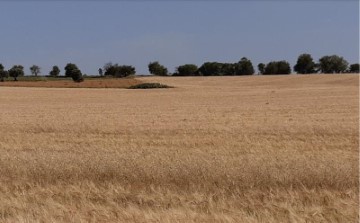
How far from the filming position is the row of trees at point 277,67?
4825 inches

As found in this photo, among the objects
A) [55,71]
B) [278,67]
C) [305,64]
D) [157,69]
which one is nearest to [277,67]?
[278,67]

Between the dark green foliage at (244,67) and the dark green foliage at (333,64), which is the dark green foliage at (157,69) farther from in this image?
the dark green foliage at (333,64)

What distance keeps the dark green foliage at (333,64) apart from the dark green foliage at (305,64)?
2337 millimetres

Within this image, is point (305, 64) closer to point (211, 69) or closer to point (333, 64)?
point (333, 64)

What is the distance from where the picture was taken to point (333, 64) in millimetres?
122625

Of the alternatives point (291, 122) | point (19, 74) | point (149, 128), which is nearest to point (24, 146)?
point (149, 128)

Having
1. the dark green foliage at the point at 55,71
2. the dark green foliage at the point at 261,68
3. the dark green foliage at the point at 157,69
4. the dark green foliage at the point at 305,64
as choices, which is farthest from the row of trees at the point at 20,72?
the dark green foliage at the point at 305,64

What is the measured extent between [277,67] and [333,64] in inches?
569

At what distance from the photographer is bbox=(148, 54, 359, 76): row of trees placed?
123 metres

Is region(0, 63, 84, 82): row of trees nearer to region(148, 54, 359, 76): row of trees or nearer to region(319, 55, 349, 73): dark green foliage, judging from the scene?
region(148, 54, 359, 76): row of trees

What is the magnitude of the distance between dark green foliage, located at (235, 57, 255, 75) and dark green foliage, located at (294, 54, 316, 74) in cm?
1226

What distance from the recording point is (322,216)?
18.3 feet

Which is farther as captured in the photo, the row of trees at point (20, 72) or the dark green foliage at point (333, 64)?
the dark green foliage at point (333, 64)

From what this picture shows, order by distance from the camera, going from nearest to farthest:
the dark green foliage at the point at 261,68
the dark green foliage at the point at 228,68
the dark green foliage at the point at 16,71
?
the dark green foliage at the point at 16,71
the dark green foliage at the point at 261,68
the dark green foliage at the point at 228,68
